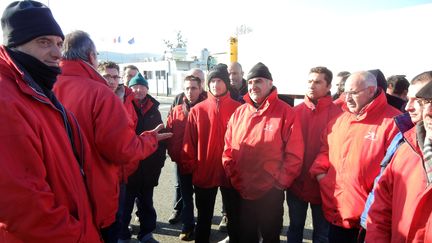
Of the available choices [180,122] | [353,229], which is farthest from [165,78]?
[353,229]

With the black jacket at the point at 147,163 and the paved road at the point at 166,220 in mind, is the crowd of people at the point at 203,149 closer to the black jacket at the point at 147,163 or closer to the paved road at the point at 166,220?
the black jacket at the point at 147,163

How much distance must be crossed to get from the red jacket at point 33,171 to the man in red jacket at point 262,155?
6.02 feet

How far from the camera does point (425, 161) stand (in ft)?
5.70

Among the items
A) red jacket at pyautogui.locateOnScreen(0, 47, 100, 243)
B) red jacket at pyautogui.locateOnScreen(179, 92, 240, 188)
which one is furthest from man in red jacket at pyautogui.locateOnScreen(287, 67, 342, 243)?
red jacket at pyautogui.locateOnScreen(0, 47, 100, 243)

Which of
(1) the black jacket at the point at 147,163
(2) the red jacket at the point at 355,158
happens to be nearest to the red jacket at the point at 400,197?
(2) the red jacket at the point at 355,158

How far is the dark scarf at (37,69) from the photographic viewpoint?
165cm

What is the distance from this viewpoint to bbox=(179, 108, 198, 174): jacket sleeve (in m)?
3.78

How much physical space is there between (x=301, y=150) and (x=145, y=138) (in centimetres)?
153

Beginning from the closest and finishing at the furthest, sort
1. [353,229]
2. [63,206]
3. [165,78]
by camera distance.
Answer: [63,206]
[353,229]
[165,78]

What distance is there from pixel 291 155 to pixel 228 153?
25.4 inches

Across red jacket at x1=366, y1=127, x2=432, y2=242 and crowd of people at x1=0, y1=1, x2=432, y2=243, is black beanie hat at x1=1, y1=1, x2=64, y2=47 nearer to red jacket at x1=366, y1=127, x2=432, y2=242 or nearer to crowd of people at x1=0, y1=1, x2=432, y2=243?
crowd of people at x1=0, y1=1, x2=432, y2=243

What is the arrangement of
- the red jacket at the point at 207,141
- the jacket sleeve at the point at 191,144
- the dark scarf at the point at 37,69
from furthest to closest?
1. the jacket sleeve at the point at 191,144
2. the red jacket at the point at 207,141
3. the dark scarf at the point at 37,69

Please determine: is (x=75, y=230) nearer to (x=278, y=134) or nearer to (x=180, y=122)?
(x=278, y=134)

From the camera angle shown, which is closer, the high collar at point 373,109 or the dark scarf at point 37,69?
the dark scarf at point 37,69
